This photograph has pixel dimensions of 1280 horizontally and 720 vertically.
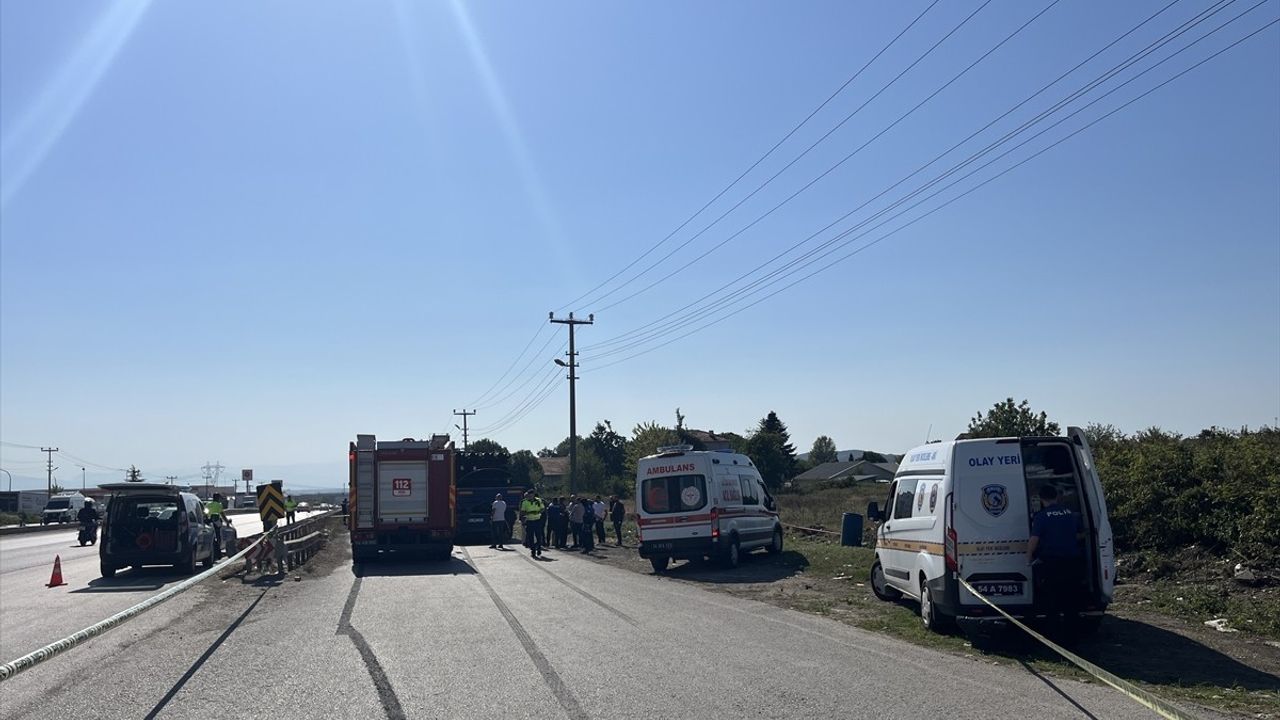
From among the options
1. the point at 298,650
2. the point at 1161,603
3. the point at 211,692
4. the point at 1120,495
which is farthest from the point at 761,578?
the point at 211,692

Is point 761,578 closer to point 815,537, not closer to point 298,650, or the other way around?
point 815,537

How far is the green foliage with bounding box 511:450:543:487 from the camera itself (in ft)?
285

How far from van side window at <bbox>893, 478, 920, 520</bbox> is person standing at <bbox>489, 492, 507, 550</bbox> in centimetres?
1937

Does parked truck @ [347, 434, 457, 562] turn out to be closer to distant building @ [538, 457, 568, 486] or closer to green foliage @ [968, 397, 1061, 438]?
green foliage @ [968, 397, 1061, 438]

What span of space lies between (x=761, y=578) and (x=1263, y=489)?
9.17 m

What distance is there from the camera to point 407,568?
79.1 ft

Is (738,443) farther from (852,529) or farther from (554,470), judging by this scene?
(554,470)

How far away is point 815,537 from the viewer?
2867cm

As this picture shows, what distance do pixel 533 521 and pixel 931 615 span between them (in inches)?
685

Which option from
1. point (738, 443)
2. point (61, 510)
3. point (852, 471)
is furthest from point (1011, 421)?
point (852, 471)

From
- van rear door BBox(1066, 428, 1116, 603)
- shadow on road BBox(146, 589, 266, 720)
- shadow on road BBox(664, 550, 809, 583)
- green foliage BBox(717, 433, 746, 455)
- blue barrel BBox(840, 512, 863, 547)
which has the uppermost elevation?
green foliage BBox(717, 433, 746, 455)

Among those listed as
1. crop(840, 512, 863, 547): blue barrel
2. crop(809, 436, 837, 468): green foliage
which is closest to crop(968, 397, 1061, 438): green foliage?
crop(840, 512, 863, 547): blue barrel

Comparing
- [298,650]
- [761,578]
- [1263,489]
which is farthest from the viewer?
[761,578]

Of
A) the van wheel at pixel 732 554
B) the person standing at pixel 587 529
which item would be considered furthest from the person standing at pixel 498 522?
the van wheel at pixel 732 554
